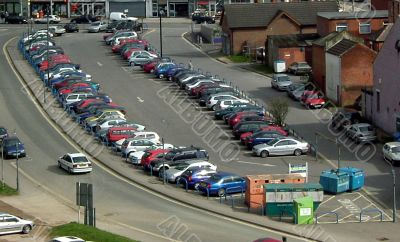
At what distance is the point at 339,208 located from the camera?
4775 centimetres

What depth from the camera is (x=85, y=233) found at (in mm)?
42438

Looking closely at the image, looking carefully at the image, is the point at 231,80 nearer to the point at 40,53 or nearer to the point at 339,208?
the point at 40,53

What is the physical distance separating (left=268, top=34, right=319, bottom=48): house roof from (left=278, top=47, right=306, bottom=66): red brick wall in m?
0.34

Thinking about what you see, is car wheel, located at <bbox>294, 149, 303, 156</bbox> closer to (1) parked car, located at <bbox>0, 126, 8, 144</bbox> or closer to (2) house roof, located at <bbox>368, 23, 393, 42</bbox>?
(1) parked car, located at <bbox>0, 126, 8, 144</bbox>

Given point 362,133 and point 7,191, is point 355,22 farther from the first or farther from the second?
point 7,191

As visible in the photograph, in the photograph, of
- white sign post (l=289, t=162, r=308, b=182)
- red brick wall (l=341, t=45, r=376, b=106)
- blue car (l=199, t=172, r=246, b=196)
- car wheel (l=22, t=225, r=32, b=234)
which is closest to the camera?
car wheel (l=22, t=225, r=32, b=234)

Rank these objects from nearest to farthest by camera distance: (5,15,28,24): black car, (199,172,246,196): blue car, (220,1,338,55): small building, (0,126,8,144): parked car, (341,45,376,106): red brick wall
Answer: (199,172,246,196): blue car
(0,126,8,144): parked car
(341,45,376,106): red brick wall
(220,1,338,55): small building
(5,15,28,24): black car

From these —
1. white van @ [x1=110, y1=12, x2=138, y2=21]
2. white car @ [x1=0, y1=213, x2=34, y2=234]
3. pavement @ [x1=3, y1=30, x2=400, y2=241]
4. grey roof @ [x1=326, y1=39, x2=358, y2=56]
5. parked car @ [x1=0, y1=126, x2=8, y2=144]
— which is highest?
grey roof @ [x1=326, y1=39, x2=358, y2=56]

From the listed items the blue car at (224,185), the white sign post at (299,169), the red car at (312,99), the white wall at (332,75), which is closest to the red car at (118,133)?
the blue car at (224,185)

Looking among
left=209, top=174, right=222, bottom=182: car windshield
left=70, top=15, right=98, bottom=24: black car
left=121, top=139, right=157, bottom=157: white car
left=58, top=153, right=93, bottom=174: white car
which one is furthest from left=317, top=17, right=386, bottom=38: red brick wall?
left=70, top=15, right=98, bottom=24: black car

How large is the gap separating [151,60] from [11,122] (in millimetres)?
17917

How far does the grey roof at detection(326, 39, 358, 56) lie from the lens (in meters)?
68.1

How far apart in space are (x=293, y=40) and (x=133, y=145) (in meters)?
26.2

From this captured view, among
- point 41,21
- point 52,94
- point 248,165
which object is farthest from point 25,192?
point 41,21
